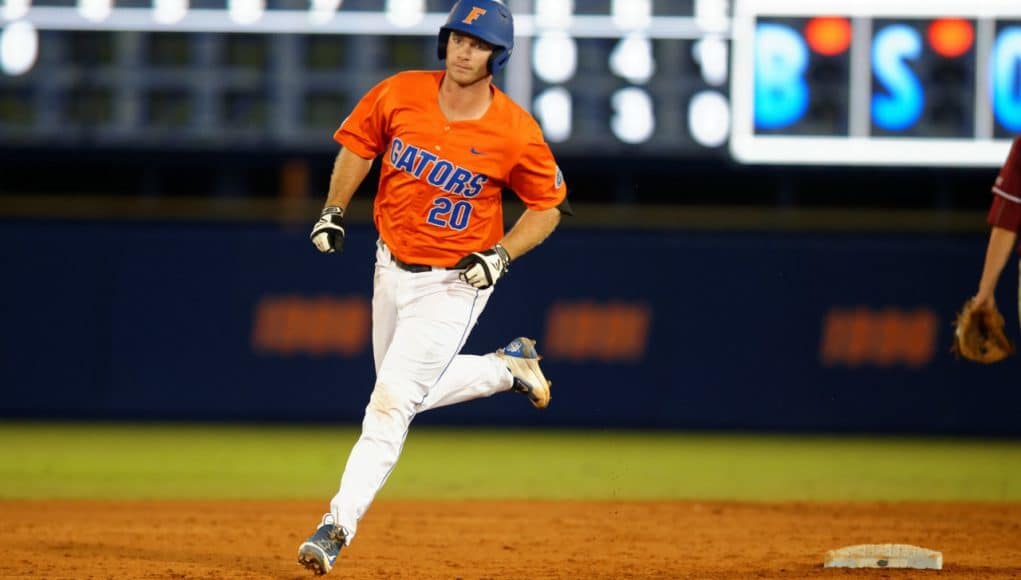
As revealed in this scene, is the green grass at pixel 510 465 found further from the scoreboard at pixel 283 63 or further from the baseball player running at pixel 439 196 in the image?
the baseball player running at pixel 439 196

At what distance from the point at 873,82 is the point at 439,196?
5321 mm

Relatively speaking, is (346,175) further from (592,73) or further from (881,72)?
(881,72)

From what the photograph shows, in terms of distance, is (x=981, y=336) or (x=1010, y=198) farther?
(x=981, y=336)

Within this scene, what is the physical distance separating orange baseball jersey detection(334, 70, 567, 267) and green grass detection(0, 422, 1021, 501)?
2455 millimetres

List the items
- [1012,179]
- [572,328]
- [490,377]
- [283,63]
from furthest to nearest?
[572,328], [283,63], [490,377], [1012,179]

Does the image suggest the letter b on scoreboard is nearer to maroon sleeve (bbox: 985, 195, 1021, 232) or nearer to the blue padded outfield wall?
the blue padded outfield wall

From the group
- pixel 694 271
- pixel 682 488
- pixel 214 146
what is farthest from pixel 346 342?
pixel 682 488

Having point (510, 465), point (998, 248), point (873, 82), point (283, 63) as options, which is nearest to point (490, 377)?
point (998, 248)

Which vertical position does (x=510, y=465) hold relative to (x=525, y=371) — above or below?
below

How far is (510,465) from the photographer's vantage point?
26.6ft

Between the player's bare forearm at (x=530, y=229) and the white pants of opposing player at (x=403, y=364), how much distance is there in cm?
19

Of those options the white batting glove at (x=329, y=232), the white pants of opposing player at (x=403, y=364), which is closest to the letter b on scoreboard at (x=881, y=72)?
the white pants of opposing player at (x=403, y=364)

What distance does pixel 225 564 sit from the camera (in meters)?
4.68

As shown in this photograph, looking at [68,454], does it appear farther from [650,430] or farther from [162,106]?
[650,430]
